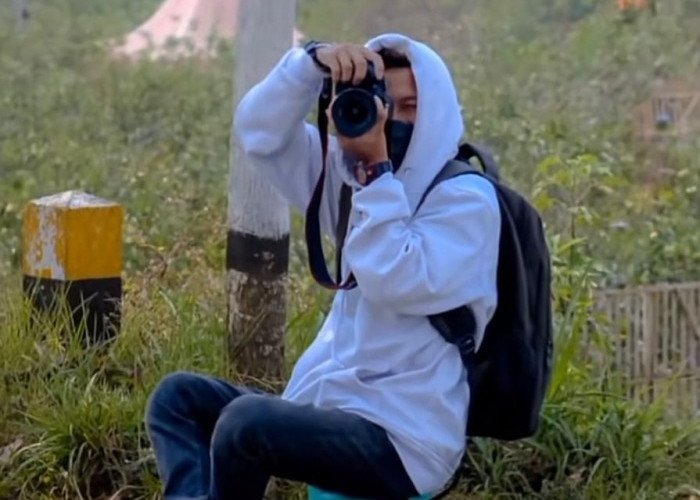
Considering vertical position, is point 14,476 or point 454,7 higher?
point 454,7

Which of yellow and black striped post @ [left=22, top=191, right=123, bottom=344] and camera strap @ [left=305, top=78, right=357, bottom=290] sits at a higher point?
camera strap @ [left=305, top=78, right=357, bottom=290]

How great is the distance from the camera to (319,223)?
3.21m

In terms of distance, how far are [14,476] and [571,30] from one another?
40.0 ft

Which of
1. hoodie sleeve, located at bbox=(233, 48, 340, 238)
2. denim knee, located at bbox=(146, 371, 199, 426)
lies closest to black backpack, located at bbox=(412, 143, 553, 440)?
hoodie sleeve, located at bbox=(233, 48, 340, 238)

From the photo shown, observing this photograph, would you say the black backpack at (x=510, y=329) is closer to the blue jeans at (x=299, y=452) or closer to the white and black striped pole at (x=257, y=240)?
the blue jeans at (x=299, y=452)

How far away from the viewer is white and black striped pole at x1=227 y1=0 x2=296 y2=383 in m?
4.11

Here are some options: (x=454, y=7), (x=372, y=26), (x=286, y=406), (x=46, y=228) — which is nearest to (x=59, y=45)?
(x=372, y=26)

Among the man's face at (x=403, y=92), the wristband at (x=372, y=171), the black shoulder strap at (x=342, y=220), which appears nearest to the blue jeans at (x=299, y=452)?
the black shoulder strap at (x=342, y=220)

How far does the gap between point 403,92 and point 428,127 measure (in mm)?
107

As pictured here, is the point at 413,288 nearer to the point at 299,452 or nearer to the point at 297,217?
the point at 299,452

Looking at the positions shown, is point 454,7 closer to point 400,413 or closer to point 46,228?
point 46,228

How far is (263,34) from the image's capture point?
4117 millimetres

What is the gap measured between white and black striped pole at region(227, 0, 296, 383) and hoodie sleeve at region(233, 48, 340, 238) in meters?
0.82

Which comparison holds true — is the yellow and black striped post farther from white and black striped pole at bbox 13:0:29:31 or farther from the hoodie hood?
white and black striped pole at bbox 13:0:29:31
